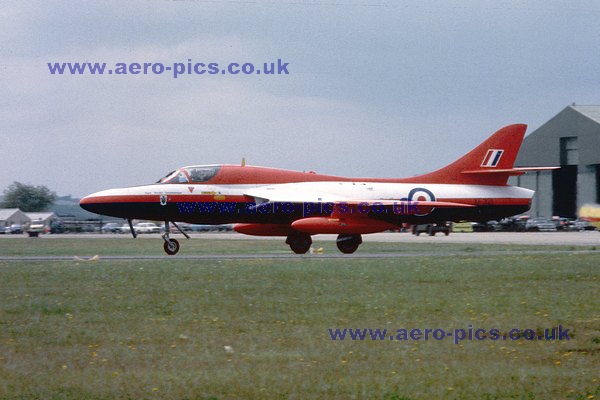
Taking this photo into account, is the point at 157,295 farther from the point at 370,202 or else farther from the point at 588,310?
the point at 370,202

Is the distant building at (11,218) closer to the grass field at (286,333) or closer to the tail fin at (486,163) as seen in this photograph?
the tail fin at (486,163)

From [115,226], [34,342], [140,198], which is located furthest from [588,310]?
[115,226]

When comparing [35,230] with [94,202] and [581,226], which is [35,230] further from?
[94,202]

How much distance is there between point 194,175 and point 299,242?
4.73 metres

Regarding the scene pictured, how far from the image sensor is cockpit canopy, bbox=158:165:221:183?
29.9 meters

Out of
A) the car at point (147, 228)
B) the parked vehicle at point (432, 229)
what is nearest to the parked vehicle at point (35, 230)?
the car at point (147, 228)

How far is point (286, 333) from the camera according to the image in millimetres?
11945

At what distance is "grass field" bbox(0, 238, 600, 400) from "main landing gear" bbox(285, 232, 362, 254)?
31.0ft

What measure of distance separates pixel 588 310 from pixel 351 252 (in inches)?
692

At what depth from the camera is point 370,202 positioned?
29719 mm

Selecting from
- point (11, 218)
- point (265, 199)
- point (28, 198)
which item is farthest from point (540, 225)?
point (28, 198)

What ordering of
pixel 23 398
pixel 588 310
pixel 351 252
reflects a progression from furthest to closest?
pixel 351 252
pixel 588 310
pixel 23 398

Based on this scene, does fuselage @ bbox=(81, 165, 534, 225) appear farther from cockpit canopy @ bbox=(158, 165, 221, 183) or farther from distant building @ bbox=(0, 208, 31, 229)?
distant building @ bbox=(0, 208, 31, 229)

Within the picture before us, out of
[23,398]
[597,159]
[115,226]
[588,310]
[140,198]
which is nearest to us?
[23,398]
